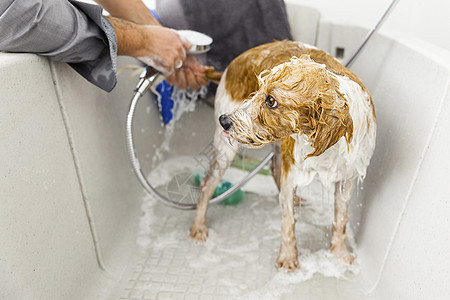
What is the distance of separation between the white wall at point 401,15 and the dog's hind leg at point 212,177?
3.46 ft

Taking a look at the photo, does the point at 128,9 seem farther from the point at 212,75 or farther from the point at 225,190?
the point at 225,190

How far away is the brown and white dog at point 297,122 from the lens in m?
0.99

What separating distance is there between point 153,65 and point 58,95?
43 centimetres

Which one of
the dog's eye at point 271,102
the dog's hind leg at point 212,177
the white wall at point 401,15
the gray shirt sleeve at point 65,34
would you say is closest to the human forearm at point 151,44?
the gray shirt sleeve at point 65,34

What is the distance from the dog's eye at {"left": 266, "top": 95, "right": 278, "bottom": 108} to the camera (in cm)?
101

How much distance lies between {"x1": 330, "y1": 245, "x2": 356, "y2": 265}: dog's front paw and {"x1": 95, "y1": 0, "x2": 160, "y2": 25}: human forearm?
1211mm

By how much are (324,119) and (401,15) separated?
1749 millimetres

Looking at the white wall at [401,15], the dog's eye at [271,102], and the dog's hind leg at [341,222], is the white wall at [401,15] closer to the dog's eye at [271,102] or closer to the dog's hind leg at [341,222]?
the dog's hind leg at [341,222]

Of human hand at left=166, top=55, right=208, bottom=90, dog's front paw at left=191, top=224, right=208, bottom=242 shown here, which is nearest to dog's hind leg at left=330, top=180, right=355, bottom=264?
dog's front paw at left=191, top=224, right=208, bottom=242

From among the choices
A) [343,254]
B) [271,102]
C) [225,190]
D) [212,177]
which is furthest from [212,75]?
[343,254]

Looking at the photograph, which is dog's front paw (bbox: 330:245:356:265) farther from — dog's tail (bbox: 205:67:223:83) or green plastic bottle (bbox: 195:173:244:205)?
dog's tail (bbox: 205:67:223:83)

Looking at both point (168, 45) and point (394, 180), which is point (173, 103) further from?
point (394, 180)

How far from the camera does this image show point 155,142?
2277mm

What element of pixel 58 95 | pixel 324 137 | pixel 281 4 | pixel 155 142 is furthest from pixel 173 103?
pixel 324 137
